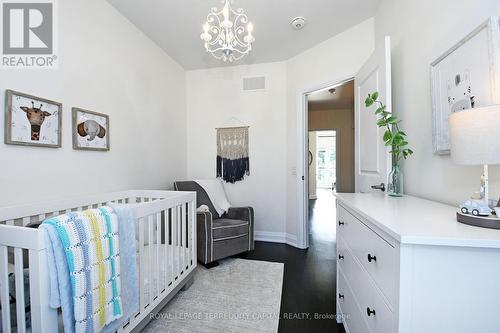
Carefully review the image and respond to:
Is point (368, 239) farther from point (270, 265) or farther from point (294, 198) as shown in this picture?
point (294, 198)

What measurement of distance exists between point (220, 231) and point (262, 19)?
229 cm

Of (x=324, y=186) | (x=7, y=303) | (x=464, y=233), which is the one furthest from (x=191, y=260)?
(x=324, y=186)

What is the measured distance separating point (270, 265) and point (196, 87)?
278cm

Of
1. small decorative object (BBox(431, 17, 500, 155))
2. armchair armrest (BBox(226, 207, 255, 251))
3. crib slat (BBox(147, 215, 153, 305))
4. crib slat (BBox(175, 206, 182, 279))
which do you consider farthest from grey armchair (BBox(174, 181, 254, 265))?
small decorative object (BBox(431, 17, 500, 155))

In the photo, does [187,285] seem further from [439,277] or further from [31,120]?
[439,277]

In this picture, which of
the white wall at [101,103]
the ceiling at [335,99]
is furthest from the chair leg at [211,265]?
the ceiling at [335,99]

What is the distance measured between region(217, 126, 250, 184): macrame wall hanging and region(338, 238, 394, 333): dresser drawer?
2.15 m

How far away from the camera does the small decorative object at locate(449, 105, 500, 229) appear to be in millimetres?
710

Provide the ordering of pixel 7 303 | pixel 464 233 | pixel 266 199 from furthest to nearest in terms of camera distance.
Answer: pixel 266 199
pixel 7 303
pixel 464 233

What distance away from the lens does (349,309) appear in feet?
4.35

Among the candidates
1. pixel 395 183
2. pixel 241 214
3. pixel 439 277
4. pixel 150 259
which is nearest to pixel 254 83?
pixel 241 214

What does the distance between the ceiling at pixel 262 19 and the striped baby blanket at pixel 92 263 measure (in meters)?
1.99

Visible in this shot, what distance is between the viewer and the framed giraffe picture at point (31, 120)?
1359 millimetres

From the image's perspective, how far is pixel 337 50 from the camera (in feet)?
8.57
